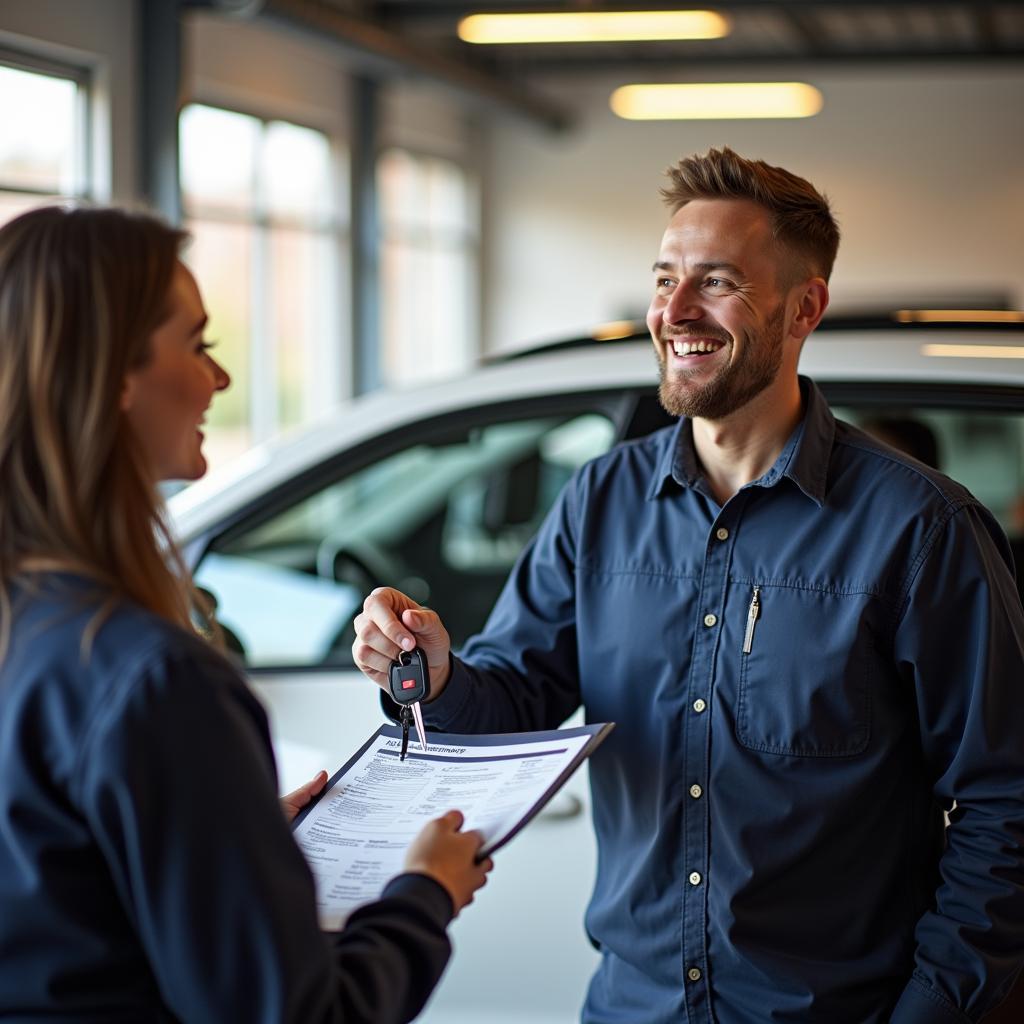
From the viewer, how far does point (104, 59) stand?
7.43 meters

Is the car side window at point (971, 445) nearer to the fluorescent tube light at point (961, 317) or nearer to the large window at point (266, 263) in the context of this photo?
the fluorescent tube light at point (961, 317)

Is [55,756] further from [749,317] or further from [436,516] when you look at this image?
[436,516]

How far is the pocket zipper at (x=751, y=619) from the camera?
1776mm

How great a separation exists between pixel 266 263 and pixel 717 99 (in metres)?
3.46

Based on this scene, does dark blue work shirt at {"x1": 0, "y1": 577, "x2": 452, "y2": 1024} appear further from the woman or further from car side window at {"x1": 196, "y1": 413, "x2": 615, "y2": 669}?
car side window at {"x1": 196, "y1": 413, "x2": 615, "y2": 669}

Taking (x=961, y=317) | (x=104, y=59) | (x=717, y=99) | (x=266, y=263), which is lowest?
(x=961, y=317)

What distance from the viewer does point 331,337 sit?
38.0 ft

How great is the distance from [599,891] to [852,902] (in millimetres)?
346

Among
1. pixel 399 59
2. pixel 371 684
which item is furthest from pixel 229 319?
Answer: pixel 371 684

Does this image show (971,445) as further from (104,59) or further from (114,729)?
(104,59)

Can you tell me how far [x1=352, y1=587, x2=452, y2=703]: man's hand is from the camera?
1.80m

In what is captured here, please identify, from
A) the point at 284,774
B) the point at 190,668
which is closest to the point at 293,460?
the point at 284,774

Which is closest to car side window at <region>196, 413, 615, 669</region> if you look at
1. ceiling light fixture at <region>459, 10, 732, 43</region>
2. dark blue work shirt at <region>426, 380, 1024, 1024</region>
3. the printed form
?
dark blue work shirt at <region>426, 380, 1024, 1024</region>

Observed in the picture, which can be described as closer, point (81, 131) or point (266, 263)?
point (81, 131)
